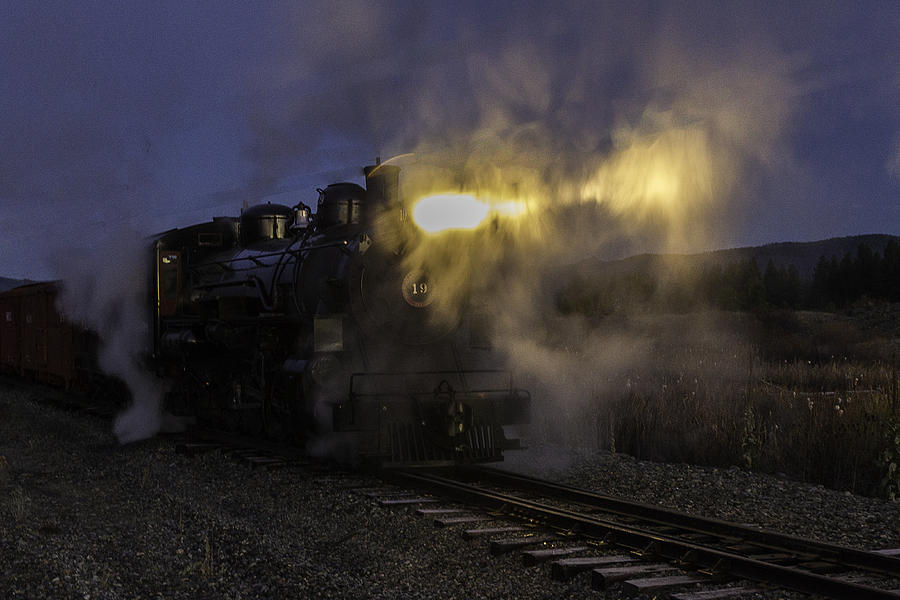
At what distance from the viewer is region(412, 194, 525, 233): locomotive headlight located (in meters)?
8.34

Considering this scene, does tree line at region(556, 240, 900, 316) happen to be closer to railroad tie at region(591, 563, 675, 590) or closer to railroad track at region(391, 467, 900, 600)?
railroad track at region(391, 467, 900, 600)

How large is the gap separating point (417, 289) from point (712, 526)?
159 inches

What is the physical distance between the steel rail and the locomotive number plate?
78.6 inches

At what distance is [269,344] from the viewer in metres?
9.62

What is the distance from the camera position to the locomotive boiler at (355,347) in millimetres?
8109

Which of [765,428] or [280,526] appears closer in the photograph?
[280,526]

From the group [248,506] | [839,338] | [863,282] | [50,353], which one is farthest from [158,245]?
[863,282]

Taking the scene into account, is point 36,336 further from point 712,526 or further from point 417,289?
point 712,526

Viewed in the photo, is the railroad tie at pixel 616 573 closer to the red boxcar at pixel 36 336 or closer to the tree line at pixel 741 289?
the red boxcar at pixel 36 336

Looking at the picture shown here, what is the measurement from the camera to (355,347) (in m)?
8.58

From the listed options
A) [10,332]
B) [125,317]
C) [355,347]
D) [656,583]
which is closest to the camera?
[656,583]

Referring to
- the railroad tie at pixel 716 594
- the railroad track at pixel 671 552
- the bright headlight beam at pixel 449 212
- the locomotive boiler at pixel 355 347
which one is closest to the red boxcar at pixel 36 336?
the locomotive boiler at pixel 355 347

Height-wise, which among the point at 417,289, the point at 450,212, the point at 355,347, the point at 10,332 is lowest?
the point at 355,347

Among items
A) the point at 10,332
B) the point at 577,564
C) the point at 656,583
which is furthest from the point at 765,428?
the point at 10,332
